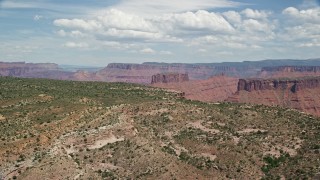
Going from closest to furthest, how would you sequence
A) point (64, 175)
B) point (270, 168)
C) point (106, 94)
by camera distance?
point (64, 175)
point (270, 168)
point (106, 94)

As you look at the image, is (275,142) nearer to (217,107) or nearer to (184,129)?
(184,129)

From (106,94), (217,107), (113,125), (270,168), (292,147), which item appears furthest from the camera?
(106,94)

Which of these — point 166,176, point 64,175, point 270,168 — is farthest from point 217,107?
point 64,175

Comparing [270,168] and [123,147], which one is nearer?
[270,168]

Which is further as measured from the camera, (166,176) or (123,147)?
(123,147)

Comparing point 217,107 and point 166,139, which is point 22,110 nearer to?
point 166,139

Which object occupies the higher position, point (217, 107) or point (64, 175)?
point (217, 107)

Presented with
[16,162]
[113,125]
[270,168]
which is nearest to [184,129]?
[113,125]

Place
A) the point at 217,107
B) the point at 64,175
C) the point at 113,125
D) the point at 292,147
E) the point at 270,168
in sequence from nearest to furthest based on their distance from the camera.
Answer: the point at 64,175 < the point at 270,168 < the point at 292,147 < the point at 113,125 < the point at 217,107

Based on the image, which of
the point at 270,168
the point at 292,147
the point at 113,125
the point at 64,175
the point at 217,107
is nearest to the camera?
the point at 64,175
